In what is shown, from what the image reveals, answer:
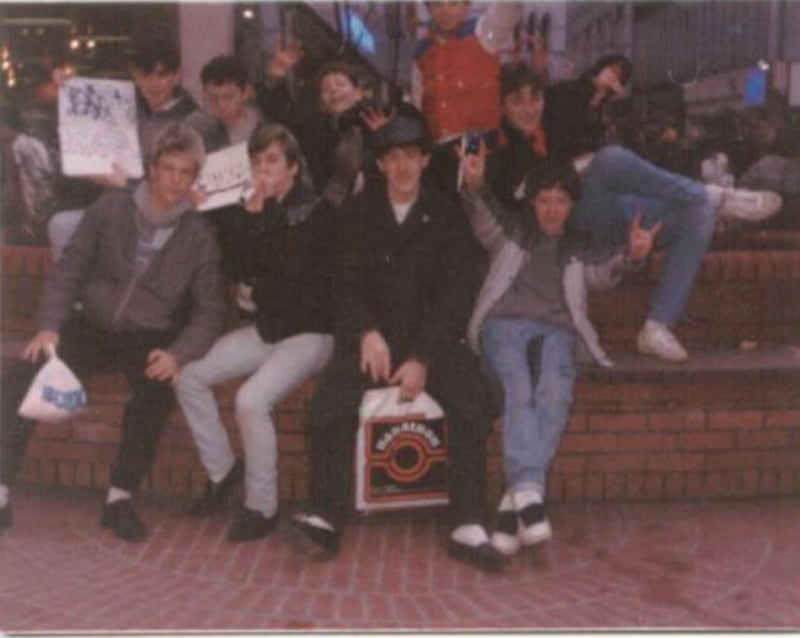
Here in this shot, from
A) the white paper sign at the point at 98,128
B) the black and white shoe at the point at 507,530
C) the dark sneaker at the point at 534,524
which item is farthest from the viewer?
the white paper sign at the point at 98,128

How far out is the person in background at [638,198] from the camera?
494 centimetres

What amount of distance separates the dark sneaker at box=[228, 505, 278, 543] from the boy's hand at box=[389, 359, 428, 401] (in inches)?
27.9

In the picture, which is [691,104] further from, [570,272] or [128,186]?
[128,186]

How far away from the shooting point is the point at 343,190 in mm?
5043

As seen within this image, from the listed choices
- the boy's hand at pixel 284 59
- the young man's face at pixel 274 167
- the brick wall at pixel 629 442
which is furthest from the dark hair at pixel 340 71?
the brick wall at pixel 629 442

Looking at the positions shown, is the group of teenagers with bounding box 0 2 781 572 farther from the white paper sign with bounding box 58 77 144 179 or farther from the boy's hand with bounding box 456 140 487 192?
the white paper sign with bounding box 58 77 144 179

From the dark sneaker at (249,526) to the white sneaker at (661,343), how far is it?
1.71 meters

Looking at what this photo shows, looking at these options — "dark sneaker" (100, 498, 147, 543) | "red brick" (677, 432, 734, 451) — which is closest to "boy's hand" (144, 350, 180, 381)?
"dark sneaker" (100, 498, 147, 543)

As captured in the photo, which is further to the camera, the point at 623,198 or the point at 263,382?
the point at 623,198

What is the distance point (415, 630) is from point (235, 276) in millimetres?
1573

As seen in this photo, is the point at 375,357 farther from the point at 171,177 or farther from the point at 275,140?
the point at 171,177

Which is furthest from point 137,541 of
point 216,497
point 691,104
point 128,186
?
point 691,104

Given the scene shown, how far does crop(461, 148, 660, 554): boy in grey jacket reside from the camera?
453 cm

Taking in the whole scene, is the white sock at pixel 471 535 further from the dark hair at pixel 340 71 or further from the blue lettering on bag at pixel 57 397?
the dark hair at pixel 340 71
